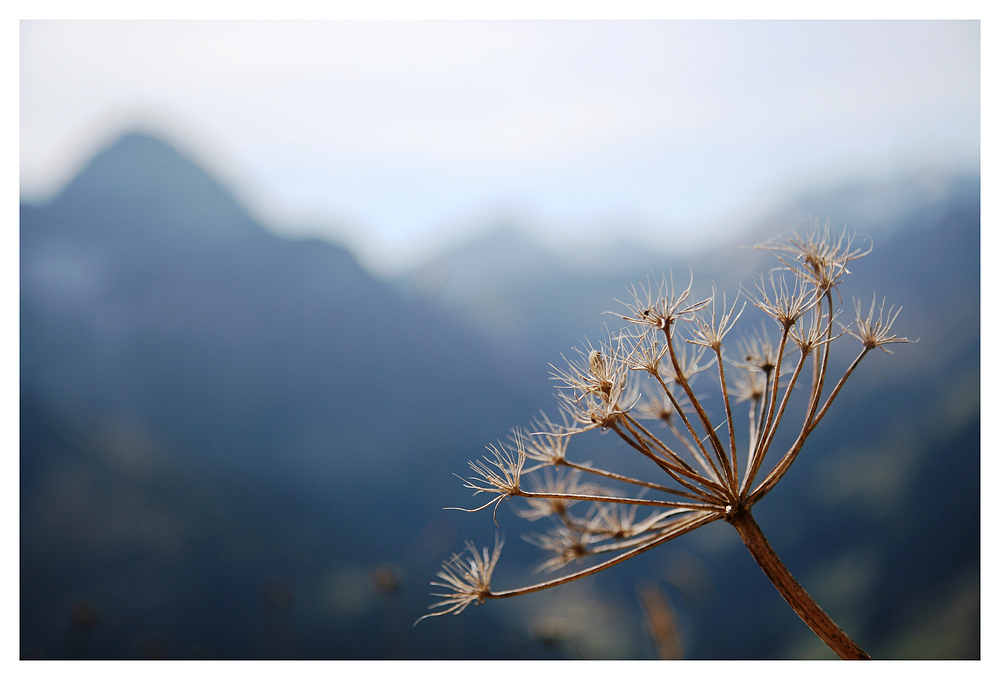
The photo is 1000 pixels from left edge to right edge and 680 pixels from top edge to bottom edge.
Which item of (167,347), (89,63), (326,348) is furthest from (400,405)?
(89,63)

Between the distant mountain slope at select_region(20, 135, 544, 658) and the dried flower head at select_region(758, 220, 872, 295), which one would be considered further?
the distant mountain slope at select_region(20, 135, 544, 658)

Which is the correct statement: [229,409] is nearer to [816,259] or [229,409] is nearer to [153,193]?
[153,193]

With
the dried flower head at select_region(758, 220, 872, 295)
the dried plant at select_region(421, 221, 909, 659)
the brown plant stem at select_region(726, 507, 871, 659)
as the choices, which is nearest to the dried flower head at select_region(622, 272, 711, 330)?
the dried plant at select_region(421, 221, 909, 659)

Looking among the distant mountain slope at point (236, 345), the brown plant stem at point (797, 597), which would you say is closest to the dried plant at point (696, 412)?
the brown plant stem at point (797, 597)

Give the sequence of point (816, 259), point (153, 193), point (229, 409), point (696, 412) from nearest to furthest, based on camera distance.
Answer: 1. point (696, 412)
2. point (816, 259)
3. point (229, 409)
4. point (153, 193)

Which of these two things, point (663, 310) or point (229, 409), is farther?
point (229, 409)

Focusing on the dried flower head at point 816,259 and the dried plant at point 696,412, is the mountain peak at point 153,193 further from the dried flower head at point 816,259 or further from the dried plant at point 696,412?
the dried flower head at point 816,259

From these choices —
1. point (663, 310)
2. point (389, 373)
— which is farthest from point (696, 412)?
point (389, 373)

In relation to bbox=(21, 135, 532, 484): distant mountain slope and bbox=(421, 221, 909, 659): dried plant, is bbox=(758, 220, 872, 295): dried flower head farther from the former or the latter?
bbox=(21, 135, 532, 484): distant mountain slope

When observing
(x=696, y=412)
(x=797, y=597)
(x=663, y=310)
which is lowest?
(x=797, y=597)
